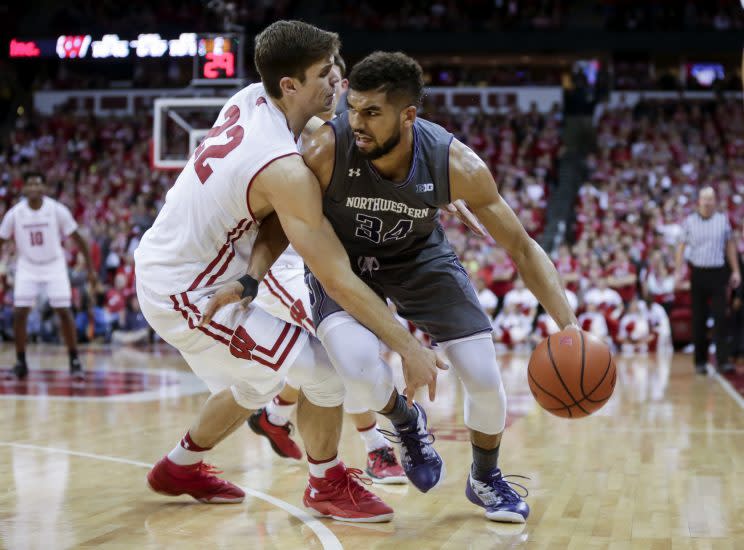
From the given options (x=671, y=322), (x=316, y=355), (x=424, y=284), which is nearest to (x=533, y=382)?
(x=424, y=284)

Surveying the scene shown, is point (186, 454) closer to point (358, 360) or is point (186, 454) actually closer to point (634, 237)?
point (358, 360)

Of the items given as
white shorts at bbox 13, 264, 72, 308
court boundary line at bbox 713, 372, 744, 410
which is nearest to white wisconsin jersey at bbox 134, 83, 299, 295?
court boundary line at bbox 713, 372, 744, 410

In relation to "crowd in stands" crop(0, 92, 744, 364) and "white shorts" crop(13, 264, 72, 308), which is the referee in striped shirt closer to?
"crowd in stands" crop(0, 92, 744, 364)

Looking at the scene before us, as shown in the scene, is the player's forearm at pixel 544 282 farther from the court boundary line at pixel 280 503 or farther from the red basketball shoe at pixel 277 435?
the red basketball shoe at pixel 277 435

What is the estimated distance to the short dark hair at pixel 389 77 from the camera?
11.8ft

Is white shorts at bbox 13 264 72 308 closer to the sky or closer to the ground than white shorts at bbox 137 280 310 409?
closer to the ground

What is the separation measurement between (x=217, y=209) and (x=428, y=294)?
3.05 feet

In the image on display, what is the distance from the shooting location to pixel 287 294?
16.3 feet

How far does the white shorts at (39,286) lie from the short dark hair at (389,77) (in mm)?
6350

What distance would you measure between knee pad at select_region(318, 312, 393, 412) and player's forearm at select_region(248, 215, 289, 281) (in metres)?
0.34

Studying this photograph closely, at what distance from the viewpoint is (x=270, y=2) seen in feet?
76.8

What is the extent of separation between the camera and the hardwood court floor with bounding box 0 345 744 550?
374 centimetres

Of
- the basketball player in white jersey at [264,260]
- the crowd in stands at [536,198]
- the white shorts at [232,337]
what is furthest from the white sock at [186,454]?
the crowd in stands at [536,198]

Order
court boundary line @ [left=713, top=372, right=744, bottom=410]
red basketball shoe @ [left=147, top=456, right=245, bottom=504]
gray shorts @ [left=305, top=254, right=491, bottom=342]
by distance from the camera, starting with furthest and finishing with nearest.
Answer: court boundary line @ [left=713, top=372, right=744, bottom=410] → red basketball shoe @ [left=147, top=456, right=245, bottom=504] → gray shorts @ [left=305, top=254, right=491, bottom=342]
